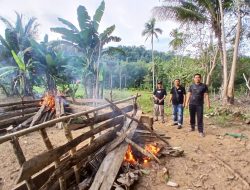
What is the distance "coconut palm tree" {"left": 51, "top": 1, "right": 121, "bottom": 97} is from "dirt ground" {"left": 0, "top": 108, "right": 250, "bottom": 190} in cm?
800

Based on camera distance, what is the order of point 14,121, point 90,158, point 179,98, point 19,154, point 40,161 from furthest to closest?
point 14,121
point 179,98
point 90,158
point 40,161
point 19,154

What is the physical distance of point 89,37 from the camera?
16.0 m

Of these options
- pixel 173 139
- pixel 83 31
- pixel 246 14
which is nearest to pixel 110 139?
pixel 173 139

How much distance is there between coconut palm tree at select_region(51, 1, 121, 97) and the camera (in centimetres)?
1527

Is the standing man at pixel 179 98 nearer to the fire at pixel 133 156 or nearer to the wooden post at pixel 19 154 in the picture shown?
the fire at pixel 133 156

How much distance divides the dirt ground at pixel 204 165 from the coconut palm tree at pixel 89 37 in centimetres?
940

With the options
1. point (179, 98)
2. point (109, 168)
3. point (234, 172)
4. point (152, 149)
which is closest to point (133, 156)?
point (152, 149)

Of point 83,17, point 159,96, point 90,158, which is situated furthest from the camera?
point 83,17

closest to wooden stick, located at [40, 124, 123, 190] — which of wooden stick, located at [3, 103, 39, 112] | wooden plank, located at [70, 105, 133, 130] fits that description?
wooden plank, located at [70, 105, 133, 130]

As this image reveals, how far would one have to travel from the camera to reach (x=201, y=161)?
6.27 m

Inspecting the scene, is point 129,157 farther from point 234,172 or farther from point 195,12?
point 195,12

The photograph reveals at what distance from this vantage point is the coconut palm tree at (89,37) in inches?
601

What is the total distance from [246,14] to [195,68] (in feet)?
34.0

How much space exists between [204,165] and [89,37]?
11.8 metres
